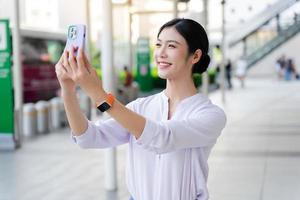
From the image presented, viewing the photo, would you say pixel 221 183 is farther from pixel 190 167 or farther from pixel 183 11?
pixel 183 11

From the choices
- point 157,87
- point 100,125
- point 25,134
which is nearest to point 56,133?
point 25,134

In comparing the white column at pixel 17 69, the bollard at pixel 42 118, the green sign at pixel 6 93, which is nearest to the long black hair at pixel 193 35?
the green sign at pixel 6 93

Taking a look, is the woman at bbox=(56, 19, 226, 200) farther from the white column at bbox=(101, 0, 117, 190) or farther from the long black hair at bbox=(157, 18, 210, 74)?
the white column at bbox=(101, 0, 117, 190)

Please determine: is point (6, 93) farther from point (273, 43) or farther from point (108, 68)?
point (273, 43)

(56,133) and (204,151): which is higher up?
(204,151)

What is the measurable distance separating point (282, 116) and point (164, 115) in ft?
38.9

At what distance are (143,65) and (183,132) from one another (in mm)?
18803

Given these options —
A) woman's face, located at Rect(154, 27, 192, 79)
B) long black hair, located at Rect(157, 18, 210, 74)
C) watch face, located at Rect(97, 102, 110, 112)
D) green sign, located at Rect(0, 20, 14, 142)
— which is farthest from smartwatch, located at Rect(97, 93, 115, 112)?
green sign, located at Rect(0, 20, 14, 142)

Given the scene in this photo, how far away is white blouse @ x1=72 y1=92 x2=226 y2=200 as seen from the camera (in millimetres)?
1680

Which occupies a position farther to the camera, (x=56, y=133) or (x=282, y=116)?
(x=282, y=116)

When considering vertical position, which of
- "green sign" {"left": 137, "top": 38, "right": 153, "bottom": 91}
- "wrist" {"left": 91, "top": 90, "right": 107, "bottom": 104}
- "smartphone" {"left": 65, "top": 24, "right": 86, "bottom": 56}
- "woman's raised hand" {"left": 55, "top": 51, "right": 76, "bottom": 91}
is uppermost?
"smartphone" {"left": 65, "top": 24, "right": 86, "bottom": 56}

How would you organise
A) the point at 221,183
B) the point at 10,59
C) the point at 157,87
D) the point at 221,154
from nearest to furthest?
1. the point at 221,183
2. the point at 221,154
3. the point at 10,59
4. the point at 157,87

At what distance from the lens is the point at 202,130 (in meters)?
1.69

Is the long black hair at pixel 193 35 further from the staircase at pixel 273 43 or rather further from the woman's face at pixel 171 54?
the staircase at pixel 273 43
